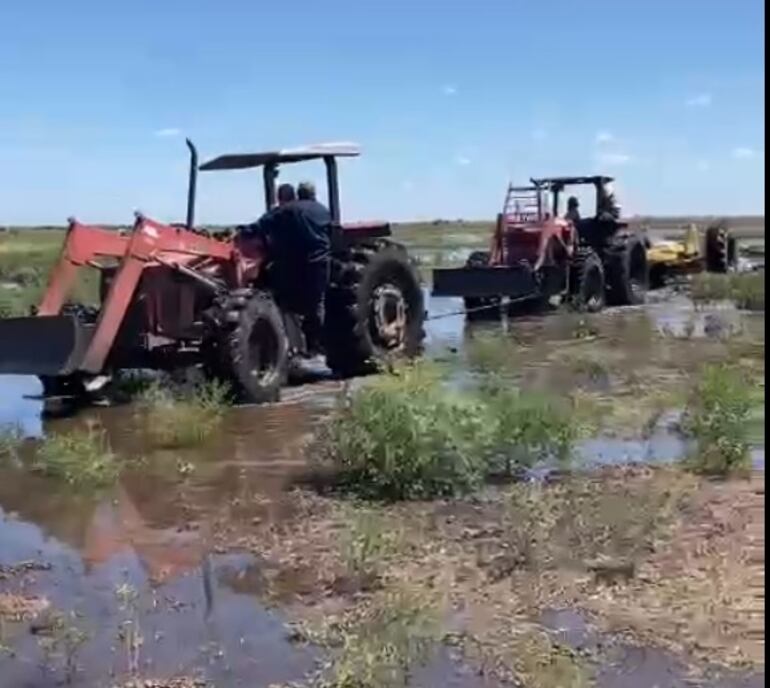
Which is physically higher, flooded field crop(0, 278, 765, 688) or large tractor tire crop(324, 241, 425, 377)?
large tractor tire crop(324, 241, 425, 377)

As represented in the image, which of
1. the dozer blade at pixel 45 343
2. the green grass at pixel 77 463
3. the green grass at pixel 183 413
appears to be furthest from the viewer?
the dozer blade at pixel 45 343

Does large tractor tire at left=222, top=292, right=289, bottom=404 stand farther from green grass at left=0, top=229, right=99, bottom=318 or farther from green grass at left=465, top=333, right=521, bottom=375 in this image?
green grass at left=0, top=229, right=99, bottom=318

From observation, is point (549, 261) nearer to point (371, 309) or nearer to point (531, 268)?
point (531, 268)

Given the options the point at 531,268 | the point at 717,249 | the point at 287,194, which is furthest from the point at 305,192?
the point at 717,249

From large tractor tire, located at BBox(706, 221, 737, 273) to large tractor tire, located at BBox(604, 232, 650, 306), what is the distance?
4.78 metres

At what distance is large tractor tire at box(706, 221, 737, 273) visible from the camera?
25578mm

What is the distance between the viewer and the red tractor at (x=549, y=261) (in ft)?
59.3

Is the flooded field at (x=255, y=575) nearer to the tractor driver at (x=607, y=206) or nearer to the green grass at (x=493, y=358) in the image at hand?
the green grass at (x=493, y=358)

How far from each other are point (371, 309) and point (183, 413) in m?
3.40

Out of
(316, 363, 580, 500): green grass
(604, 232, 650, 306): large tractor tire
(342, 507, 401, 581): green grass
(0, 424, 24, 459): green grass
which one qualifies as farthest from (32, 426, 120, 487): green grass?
(604, 232, 650, 306): large tractor tire

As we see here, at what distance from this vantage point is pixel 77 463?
314 inches

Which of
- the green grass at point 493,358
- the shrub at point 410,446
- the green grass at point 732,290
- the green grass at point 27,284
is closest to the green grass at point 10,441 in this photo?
the shrub at point 410,446

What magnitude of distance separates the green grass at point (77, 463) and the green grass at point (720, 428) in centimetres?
338

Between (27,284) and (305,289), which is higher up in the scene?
(305,289)
